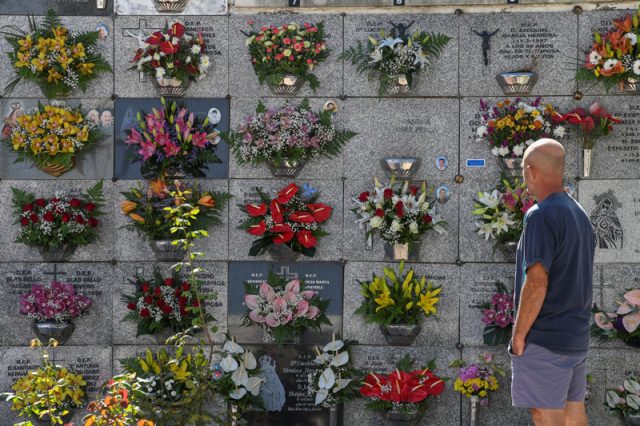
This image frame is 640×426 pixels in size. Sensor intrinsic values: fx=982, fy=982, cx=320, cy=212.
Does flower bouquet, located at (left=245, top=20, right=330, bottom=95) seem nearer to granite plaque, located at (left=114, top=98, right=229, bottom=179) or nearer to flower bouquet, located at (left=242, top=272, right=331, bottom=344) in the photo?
granite plaque, located at (left=114, top=98, right=229, bottom=179)

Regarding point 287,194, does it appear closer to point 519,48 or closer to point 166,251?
point 166,251

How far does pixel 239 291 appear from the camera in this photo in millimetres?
8750

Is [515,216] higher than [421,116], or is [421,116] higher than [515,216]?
[421,116]

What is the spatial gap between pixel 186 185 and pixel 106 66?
4.32 ft

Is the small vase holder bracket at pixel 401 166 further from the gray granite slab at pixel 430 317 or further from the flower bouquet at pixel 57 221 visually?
the flower bouquet at pixel 57 221

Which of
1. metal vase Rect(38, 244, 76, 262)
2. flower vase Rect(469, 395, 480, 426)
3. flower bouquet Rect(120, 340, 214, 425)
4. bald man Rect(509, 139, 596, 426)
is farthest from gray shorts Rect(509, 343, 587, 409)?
metal vase Rect(38, 244, 76, 262)

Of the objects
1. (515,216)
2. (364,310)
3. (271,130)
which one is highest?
(271,130)

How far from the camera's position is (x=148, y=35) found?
8875 millimetres

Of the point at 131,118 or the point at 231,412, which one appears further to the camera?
the point at 131,118

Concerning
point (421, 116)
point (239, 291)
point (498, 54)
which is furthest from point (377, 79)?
point (239, 291)

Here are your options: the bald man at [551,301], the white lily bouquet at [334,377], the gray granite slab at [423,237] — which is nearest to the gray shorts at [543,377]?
the bald man at [551,301]

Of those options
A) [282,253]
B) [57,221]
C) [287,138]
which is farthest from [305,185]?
[57,221]

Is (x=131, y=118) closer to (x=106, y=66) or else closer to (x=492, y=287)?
(x=106, y=66)

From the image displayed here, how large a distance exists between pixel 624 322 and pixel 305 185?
296 centimetres
